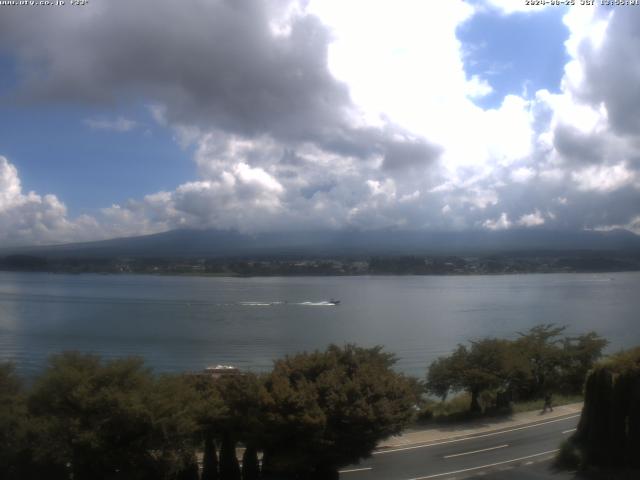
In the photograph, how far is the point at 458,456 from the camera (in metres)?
13.2

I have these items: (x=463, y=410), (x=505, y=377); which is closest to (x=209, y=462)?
(x=463, y=410)

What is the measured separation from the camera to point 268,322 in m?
52.4

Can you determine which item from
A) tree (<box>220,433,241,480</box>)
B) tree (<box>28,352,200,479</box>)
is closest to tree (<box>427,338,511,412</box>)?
tree (<box>220,433,241,480</box>)

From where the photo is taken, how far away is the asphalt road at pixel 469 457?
1184cm

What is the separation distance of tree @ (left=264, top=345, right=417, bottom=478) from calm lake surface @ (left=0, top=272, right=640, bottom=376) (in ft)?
64.7

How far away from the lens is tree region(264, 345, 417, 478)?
34.8 ft

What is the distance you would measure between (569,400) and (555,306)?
47180 mm

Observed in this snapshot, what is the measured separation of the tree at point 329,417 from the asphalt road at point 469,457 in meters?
1.25

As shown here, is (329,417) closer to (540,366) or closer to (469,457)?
(469,457)

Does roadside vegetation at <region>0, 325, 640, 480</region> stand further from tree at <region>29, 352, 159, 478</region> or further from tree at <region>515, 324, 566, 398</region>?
tree at <region>515, 324, 566, 398</region>

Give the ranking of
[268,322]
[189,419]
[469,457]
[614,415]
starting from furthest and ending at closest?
[268,322]
[469,457]
[614,415]
[189,419]

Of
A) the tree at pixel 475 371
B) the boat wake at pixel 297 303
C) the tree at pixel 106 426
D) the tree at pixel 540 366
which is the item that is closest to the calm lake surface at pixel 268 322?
the boat wake at pixel 297 303

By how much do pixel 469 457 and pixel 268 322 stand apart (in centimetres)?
4002

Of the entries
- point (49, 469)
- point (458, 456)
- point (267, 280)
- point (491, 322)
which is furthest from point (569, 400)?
point (267, 280)
